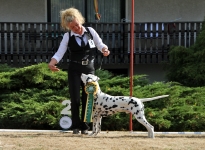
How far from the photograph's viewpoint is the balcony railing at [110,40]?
11773 millimetres

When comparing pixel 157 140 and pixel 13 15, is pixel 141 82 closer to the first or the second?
pixel 157 140

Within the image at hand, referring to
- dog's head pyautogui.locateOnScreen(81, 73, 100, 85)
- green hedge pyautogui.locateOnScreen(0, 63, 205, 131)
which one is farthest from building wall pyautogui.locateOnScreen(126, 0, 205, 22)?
dog's head pyautogui.locateOnScreen(81, 73, 100, 85)

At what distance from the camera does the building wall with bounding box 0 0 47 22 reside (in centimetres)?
1321

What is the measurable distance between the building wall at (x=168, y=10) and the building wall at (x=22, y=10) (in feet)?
8.69

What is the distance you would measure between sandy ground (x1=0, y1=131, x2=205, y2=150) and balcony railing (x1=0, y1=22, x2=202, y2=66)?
15.9 ft

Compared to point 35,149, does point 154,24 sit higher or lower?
higher

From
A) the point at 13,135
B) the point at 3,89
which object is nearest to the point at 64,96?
the point at 3,89

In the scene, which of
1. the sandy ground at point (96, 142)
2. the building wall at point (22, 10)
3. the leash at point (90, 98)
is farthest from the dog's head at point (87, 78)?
the building wall at point (22, 10)

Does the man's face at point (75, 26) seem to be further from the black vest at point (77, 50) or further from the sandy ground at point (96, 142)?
the sandy ground at point (96, 142)

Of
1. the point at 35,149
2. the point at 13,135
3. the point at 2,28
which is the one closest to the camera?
the point at 35,149

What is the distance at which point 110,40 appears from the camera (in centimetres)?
1193

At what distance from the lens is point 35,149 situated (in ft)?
18.0

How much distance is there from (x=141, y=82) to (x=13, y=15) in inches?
201

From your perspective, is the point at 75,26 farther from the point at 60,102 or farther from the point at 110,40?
the point at 110,40
